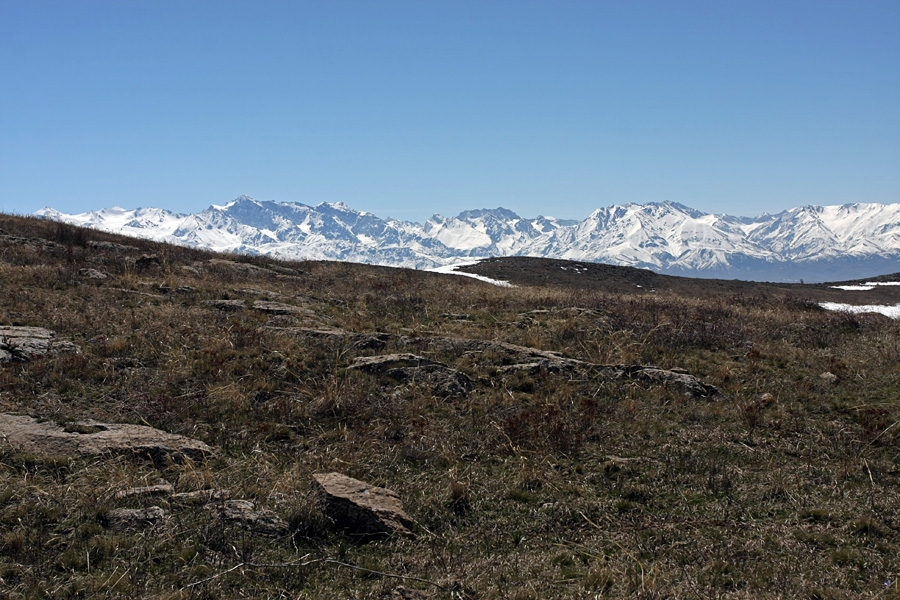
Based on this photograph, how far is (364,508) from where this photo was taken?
647 centimetres

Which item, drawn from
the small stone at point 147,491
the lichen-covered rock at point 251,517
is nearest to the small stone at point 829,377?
the lichen-covered rock at point 251,517

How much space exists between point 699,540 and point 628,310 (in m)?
13.6

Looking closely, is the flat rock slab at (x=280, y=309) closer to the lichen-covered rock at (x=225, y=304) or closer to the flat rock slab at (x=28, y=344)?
the lichen-covered rock at (x=225, y=304)

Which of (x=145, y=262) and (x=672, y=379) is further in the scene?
(x=145, y=262)

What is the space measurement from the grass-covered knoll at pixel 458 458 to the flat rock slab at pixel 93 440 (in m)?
0.22

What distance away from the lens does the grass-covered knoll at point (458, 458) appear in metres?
5.47

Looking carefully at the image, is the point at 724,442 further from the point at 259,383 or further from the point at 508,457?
the point at 259,383

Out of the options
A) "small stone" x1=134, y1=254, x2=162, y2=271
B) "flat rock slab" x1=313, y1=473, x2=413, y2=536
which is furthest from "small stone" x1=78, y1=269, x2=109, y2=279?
"flat rock slab" x1=313, y1=473, x2=413, y2=536

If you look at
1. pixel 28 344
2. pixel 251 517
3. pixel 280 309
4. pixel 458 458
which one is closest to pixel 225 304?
pixel 280 309

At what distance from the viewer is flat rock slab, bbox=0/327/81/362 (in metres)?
10.0

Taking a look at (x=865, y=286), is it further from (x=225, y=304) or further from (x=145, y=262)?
(x=145, y=262)

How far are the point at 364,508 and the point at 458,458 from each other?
2314 millimetres

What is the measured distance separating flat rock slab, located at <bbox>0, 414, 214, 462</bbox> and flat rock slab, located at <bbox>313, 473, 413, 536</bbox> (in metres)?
2.20

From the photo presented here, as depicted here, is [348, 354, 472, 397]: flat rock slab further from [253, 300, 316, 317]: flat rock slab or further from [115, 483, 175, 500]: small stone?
[115, 483, 175, 500]: small stone
